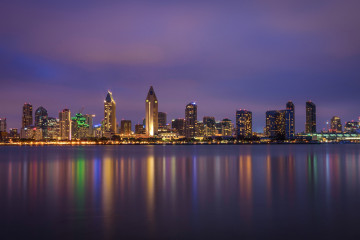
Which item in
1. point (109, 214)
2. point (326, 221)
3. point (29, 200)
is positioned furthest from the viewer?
point (29, 200)

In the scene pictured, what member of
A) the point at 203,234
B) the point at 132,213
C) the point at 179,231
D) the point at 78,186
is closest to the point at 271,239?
the point at 203,234

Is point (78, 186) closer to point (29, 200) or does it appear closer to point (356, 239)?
point (29, 200)

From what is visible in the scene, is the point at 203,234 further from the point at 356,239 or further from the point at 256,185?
the point at 256,185

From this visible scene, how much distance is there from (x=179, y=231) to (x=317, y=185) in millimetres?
18910

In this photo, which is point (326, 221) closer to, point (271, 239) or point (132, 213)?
point (271, 239)

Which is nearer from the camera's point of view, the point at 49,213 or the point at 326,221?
the point at 326,221

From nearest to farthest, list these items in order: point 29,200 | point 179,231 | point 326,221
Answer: point 179,231 → point 326,221 → point 29,200

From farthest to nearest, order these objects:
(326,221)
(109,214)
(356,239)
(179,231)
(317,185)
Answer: (317,185)
(109,214)
(326,221)
(179,231)
(356,239)

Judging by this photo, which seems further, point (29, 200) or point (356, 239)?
point (29, 200)

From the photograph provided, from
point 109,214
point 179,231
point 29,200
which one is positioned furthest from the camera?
point 29,200

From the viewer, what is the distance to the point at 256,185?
94.9ft

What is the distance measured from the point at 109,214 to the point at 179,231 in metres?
4.98

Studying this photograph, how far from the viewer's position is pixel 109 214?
693 inches

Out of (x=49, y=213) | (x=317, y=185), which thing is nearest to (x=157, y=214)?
(x=49, y=213)
